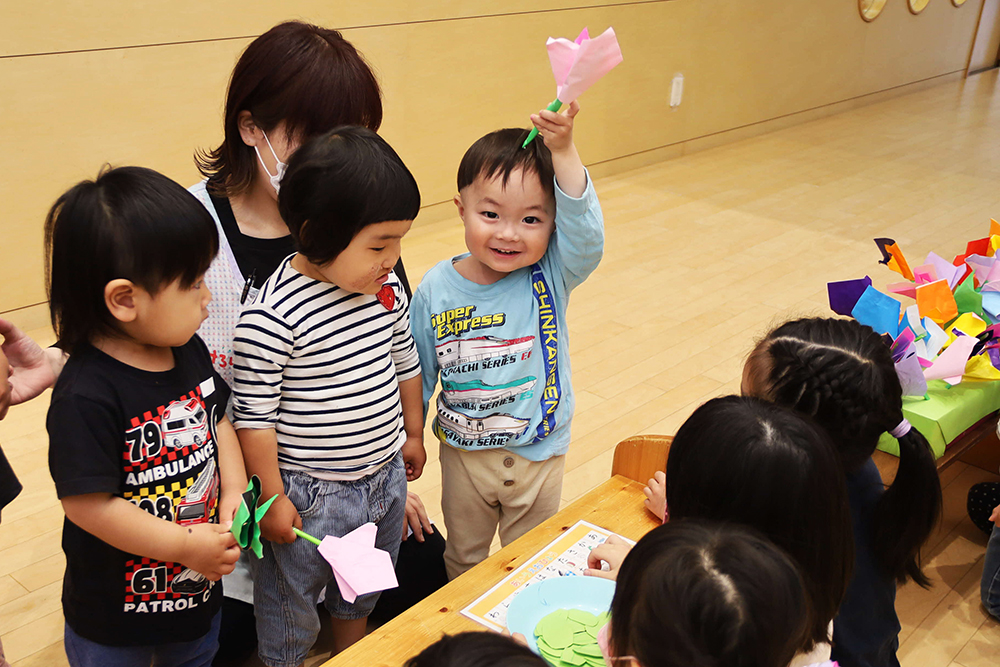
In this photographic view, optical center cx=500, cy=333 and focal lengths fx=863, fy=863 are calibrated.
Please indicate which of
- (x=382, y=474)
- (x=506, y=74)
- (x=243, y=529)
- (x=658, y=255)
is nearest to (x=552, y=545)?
(x=382, y=474)

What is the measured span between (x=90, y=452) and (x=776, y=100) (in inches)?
280

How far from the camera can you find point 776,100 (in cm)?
727

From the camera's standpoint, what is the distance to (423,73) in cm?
455

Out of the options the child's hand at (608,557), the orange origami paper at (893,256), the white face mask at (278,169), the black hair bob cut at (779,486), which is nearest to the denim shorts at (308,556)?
the child's hand at (608,557)

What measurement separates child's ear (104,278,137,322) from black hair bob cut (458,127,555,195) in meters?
0.64

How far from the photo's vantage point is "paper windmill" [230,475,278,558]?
1.24 meters

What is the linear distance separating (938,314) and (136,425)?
6.38 feet

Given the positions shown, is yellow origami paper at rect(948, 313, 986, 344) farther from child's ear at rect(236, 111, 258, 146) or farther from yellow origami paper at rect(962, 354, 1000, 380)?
child's ear at rect(236, 111, 258, 146)

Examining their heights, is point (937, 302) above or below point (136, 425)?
below

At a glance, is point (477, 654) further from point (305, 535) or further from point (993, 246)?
point (993, 246)

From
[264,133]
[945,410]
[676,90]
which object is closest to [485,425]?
[264,133]

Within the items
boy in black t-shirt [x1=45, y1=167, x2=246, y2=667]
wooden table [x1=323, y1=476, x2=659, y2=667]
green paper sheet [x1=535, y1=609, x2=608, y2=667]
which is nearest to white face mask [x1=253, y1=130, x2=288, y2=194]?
boy in black t-shirt [x1=45, y1=167, x2=246, y2=667]

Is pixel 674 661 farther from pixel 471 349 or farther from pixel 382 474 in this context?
pixel 471 349

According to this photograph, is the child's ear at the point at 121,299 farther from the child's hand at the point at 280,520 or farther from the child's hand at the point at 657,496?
the child's hand at the point at 657,496
